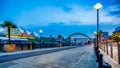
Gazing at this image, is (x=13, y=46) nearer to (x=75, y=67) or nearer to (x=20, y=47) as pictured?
(x=20, y=47)

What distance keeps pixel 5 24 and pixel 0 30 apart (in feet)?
A: 183

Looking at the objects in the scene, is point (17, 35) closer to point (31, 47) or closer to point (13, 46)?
point (31, 47)

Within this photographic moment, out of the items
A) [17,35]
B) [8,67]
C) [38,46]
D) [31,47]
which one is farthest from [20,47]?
[17,35]

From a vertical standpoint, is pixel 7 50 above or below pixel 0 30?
below

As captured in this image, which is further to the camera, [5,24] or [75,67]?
[5,24]

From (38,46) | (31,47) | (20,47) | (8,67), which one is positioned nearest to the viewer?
(8,67)

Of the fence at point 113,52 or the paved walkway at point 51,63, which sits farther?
the fence at point 113,52

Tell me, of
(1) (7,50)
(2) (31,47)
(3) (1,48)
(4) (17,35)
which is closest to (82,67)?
(1) (7,50)

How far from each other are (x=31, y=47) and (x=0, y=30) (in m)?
45.8

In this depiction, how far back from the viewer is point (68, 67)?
13922 mm

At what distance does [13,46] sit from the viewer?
35.2m

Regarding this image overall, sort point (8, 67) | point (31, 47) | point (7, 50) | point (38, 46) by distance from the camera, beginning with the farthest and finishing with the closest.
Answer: point (38, 46) < point (31, 47) < point (7, 50) < point (8, 67)

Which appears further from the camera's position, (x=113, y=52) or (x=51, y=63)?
(x=113, y=52)

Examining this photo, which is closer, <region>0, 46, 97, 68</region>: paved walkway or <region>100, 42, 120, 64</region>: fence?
<region>0, 46, 97, 68</region>: paved walkway
